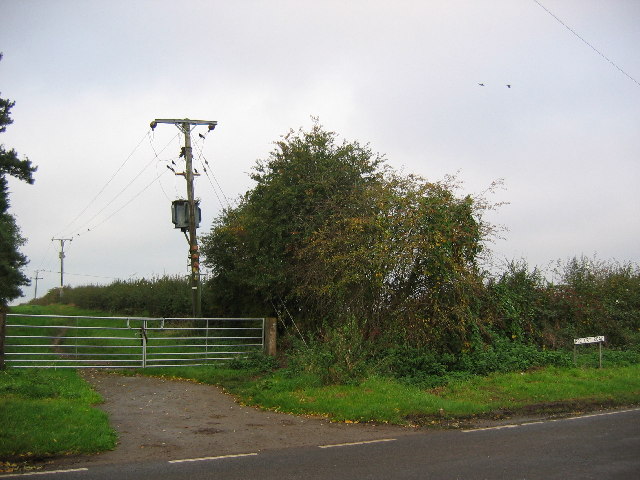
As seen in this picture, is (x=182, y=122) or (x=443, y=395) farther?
(x=182, y=122)

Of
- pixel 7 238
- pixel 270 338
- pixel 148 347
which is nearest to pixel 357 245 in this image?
pixel 270 338

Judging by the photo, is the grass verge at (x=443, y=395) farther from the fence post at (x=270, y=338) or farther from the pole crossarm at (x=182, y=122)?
the pole crossarm at (x=182, y=122)

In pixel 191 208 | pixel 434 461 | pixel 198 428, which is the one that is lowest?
pixel 198 428

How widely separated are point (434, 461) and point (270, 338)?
1171cm

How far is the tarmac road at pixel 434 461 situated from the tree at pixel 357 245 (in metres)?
5.89

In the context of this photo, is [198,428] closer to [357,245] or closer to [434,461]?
[434,461]

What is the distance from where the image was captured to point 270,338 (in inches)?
749

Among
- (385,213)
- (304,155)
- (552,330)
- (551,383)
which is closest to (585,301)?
(552,330)

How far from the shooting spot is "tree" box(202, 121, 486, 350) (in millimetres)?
16500

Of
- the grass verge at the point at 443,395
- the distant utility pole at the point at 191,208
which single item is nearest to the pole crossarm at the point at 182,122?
the distant utility pole at the point at 191,208

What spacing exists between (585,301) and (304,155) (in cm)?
1171

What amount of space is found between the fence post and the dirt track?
15.3ft

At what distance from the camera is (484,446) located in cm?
870

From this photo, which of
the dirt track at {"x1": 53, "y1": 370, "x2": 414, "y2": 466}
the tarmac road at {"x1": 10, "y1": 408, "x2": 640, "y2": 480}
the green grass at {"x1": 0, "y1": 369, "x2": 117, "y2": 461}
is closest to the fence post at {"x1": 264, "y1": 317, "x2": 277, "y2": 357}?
the dirt track at {"x1": 53, "y1": 370, "x2": 414, "y2": 466}
